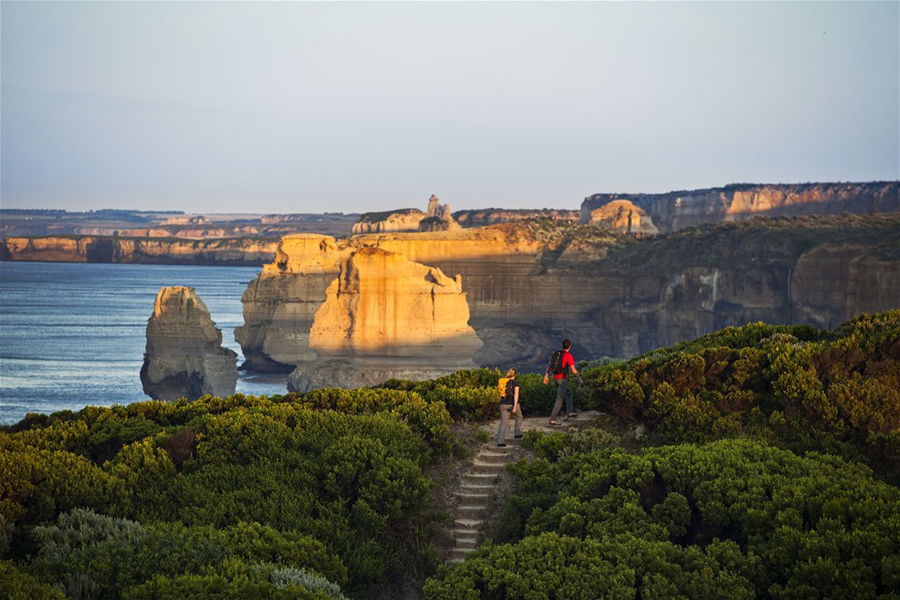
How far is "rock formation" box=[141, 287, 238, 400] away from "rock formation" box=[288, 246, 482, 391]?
312 inches

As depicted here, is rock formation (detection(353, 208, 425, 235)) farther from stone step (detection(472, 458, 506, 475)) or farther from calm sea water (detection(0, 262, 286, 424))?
stone step (detection(472, 458, 506, 475))

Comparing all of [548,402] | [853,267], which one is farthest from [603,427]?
[853,267]

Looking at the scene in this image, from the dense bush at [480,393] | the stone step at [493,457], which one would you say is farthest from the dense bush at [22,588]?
the dense bush at [480,393]

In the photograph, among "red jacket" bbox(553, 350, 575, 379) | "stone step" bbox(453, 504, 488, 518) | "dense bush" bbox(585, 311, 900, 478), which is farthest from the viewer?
"red jacket" bbox(553, 350, 575, 379)

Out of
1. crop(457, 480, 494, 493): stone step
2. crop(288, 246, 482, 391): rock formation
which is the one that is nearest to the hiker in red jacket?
crop(457, 480, 494, 493): stone step

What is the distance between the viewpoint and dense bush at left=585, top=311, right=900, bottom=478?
59.3 ft

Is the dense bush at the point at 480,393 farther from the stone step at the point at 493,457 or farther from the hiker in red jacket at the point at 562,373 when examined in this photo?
the stone step at the point at 493,457

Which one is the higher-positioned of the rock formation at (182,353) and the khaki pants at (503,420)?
the khaki pants at (503,420)

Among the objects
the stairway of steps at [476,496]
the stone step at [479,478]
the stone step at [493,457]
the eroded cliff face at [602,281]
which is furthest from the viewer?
the eroded cliff face at [602,281]

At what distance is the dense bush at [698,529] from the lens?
13555 mm

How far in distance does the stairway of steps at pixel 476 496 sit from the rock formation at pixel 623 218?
15462cm

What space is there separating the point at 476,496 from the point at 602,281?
92.8m

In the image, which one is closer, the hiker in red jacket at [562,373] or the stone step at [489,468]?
the stone step at [489,468]

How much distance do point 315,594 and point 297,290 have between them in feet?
252
